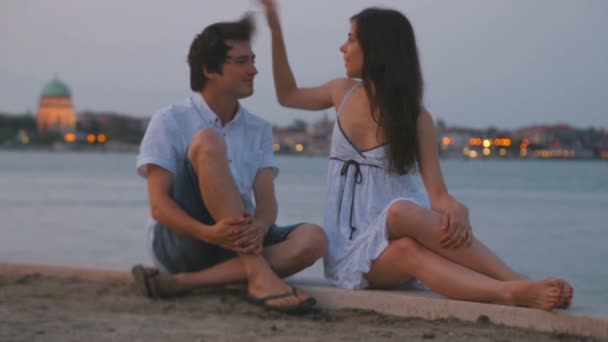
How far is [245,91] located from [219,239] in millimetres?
605

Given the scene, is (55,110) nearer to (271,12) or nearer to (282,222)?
(282,222)

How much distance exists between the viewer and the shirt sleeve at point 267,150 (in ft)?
11.6

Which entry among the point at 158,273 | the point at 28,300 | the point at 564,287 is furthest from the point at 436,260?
the point at 28,300

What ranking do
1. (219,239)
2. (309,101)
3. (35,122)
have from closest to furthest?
(219,239) < (309,101) < (35,122)

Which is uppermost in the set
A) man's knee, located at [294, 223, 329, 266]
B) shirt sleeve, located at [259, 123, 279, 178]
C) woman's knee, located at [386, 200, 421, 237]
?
shirt sleeve, located at [259, 123, 279, 178]

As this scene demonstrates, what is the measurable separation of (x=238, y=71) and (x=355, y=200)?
2.18ft

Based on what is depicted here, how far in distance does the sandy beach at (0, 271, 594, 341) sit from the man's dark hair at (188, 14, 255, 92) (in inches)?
34.6

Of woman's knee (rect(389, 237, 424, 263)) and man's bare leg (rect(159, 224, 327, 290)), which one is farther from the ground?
woman's knee (rect(389, 237, 424, 263))

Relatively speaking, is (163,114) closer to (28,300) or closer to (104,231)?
(28,300)

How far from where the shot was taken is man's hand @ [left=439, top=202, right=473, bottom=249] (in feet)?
10.3

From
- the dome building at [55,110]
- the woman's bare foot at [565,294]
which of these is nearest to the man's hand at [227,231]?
the woman's bare foot at [565,294]

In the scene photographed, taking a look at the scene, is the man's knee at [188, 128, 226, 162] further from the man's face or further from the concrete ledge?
the concrete ledge

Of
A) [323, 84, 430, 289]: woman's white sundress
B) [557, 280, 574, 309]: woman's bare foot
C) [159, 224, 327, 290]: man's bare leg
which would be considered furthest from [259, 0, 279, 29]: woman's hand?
[557, 280, 574, 309]: woman's bare foot

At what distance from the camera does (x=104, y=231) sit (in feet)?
43.8
